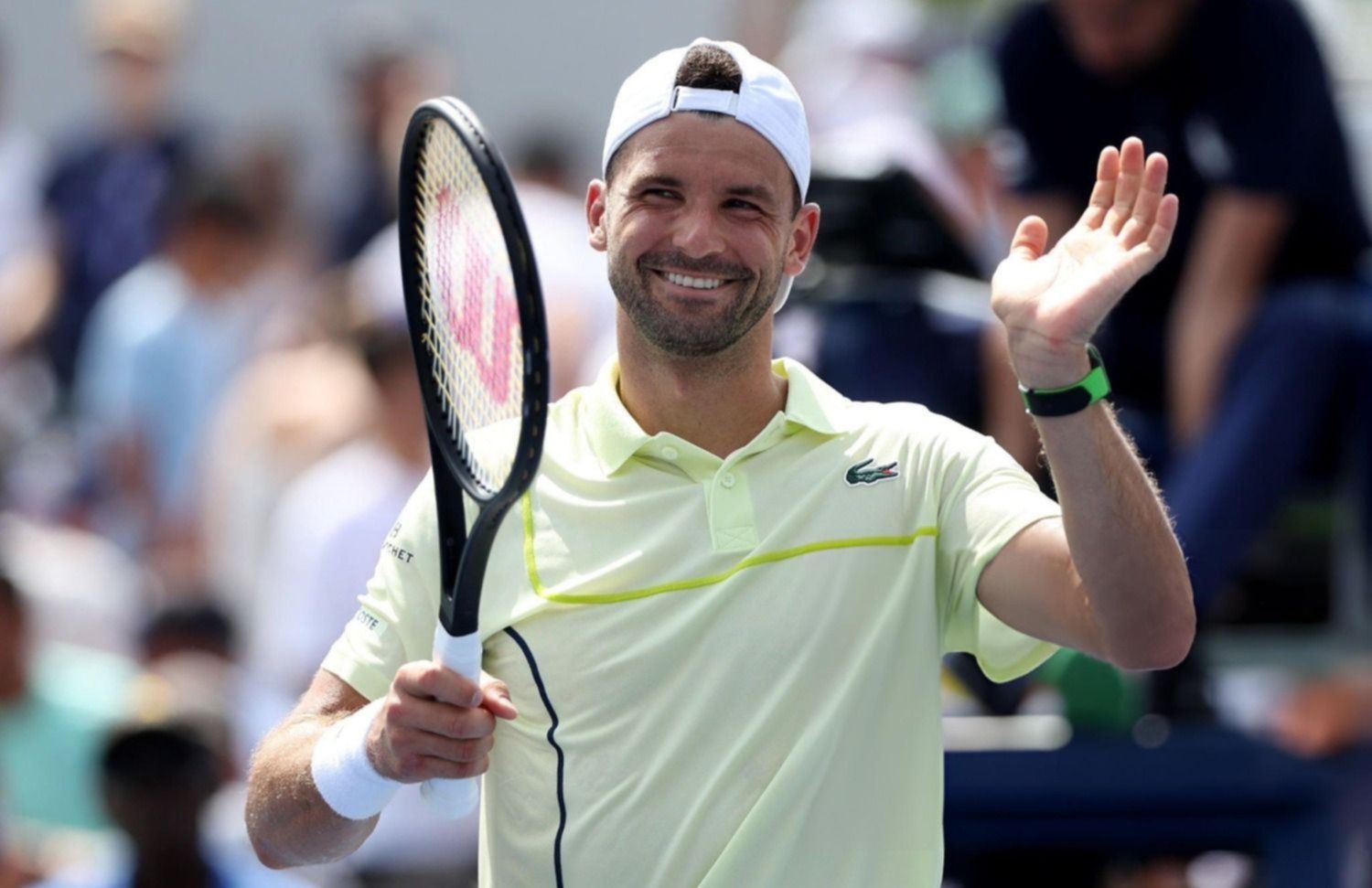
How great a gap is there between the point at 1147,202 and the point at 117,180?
7304 millimetres

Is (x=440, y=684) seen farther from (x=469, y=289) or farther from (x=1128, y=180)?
(x=1128, y=180)

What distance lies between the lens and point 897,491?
2.78 metres

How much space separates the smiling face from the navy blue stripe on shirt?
1.30 ft

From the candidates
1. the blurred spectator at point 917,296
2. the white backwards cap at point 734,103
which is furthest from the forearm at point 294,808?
the blurred spectator at point 917,296

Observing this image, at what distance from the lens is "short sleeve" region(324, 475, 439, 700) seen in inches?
112

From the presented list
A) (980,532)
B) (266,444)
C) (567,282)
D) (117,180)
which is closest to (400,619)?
(980,532)

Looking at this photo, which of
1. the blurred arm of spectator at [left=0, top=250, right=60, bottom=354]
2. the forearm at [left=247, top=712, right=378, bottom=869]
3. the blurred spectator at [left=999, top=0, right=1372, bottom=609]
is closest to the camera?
the forearm at [left=247, top=712, right=378, bottom=869]

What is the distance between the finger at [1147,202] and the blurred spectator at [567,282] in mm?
3581

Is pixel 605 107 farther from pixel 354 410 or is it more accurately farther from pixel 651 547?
pixel 651 547

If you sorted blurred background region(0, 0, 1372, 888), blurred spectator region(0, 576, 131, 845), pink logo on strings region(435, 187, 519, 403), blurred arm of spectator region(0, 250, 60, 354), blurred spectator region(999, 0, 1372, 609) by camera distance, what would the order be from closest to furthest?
pink logo on strings region(435, 187, 519, 403), blurred background region(0, 0, 1372, 888), blurred spectator region(999, 0, 1372, 609), blurred spectator region(0, 576, 131, 845), blurred arm of spectator region(0, 250, 60, 354)

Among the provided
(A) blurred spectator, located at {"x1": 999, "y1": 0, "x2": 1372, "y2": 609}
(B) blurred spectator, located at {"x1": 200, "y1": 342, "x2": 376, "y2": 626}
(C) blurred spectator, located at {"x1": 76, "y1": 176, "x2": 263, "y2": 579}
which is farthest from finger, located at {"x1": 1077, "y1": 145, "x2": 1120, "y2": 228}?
(C) blurred spectator, located at {"x1": 76, "y1": 176, "x2": 263, "y2": 579}

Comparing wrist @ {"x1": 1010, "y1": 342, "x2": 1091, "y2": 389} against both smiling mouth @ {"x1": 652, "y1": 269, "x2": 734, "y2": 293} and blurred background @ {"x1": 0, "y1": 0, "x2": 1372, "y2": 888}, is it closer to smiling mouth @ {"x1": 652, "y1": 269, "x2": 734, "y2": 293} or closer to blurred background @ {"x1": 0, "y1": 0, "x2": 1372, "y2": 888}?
smiling mouth @ {"x1": 652, "y1": 269, "x2": 734, "y2": 293}

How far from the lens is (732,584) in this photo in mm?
2711

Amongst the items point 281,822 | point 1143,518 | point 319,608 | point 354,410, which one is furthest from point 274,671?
point 1143,518
